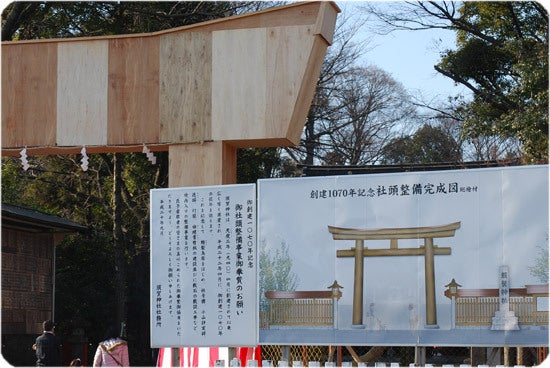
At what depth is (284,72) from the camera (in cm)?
871

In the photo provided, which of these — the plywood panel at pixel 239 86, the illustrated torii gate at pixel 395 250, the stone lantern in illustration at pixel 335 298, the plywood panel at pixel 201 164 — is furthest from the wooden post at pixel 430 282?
the plywood panel at pixel 201 164

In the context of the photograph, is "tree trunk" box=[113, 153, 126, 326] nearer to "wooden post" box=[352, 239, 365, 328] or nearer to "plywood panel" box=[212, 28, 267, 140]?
"plywood panel" box=[212, 28, 267, 140]

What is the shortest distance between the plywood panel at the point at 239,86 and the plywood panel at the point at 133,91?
0.64 m

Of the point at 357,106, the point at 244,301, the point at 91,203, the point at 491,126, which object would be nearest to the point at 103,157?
the point at 91,203

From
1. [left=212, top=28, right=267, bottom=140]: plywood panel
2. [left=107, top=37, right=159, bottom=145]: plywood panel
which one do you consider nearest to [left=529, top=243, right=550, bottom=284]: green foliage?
[left=212, top=28, right=267, bottom=140]: plywood panel

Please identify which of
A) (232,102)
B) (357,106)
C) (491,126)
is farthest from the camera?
(357,106)

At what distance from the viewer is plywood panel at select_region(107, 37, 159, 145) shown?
29.6 feet

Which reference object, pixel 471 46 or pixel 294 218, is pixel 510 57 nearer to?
pixel 471 46

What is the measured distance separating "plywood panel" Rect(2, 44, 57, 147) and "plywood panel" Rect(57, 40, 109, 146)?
9 cm

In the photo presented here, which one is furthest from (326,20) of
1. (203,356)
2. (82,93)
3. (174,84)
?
(203,356)

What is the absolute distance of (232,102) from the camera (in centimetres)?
880

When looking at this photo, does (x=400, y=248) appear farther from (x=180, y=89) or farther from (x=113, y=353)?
(x=113, y=353)

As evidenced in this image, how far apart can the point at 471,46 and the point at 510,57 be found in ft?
3.50

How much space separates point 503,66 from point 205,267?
15421mm
